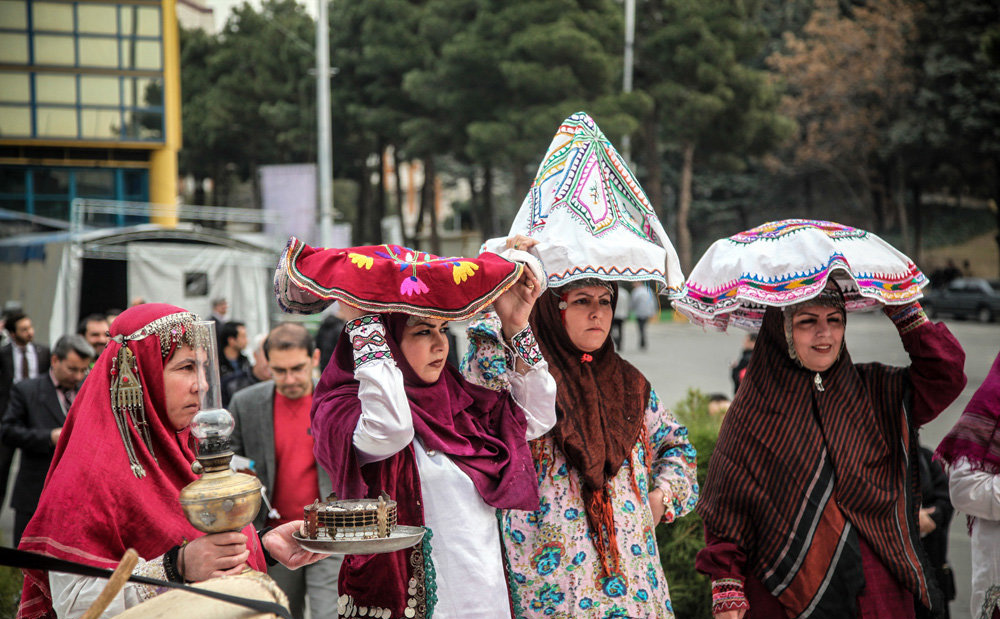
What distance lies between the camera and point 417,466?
275cm

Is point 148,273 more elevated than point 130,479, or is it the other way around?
point 148,273

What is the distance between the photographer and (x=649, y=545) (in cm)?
324

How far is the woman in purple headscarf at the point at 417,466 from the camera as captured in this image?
2.63 m

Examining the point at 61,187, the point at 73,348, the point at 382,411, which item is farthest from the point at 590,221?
the point at 61,187

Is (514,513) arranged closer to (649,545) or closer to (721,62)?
(649,545)

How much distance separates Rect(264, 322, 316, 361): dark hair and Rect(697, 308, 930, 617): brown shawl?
89.6 inches

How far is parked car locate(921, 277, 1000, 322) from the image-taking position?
29453mm

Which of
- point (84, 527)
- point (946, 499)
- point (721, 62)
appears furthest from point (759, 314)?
point (721, 62)

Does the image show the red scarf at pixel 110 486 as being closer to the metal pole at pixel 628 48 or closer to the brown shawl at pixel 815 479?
the brown shawl at pixel 815 479

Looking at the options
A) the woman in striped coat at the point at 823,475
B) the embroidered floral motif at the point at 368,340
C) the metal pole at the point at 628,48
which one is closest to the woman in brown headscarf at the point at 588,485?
the woman in striped coat at the point at 823,475

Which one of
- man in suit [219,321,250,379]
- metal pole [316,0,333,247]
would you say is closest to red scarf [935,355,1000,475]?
man in suit [219,321,250,379]

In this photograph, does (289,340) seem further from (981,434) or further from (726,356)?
(726,356)

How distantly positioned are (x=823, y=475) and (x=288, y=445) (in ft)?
8.60

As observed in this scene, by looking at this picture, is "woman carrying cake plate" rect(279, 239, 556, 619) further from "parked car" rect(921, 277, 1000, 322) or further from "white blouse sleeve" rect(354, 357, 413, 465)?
"parked car" rect(921, 277, 1000, 322)
